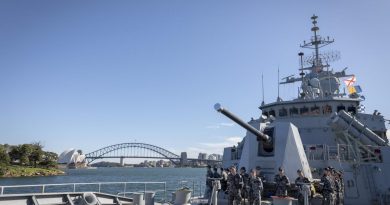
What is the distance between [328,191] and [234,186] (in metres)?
2.28

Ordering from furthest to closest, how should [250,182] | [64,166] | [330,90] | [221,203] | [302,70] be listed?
[64,166]
[302,70]
[330,90]
[221,203]
[250,182]

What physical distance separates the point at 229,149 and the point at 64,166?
387 ft

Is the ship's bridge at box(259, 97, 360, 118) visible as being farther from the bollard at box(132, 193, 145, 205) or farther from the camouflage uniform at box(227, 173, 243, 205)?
the bollard at box(132, 193, 145, 205)

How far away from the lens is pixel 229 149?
41.7 feet

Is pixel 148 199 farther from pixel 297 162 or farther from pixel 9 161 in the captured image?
pixel 9 161

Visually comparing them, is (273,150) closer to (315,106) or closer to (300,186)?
(300,186)

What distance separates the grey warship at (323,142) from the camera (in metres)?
9.04

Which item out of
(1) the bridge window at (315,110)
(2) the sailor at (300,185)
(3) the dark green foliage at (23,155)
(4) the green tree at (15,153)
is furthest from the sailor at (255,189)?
(4) the green tree at (15,153)

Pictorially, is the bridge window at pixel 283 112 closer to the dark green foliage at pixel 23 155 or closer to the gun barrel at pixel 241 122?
the gun barrel at pixel 241 122

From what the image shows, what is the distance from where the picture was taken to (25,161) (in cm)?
6047

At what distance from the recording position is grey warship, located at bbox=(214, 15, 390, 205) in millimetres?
9039

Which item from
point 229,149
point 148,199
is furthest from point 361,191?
point 148,199

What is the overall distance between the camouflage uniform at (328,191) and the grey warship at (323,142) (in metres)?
1.02

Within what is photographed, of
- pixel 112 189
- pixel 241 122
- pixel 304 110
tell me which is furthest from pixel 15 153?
pixel 241 122
